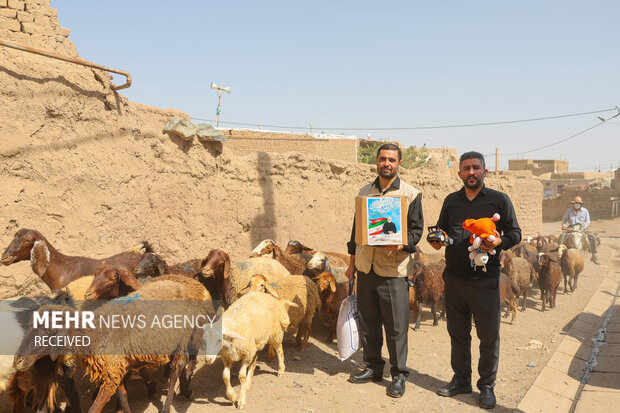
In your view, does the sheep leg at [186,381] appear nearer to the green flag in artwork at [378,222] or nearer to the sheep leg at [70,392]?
the sheep leg at [70,392]

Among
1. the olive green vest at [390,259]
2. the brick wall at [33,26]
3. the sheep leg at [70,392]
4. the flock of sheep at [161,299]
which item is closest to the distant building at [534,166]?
the flock of sheep at [161,299]

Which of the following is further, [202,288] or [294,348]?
[294,348]

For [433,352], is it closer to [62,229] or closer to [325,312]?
[325,312]

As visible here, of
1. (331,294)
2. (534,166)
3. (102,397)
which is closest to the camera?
(102,397)

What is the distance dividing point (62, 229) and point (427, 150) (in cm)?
3122

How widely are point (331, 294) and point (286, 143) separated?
46.4 ft

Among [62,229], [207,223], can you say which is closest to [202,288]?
[62,229]

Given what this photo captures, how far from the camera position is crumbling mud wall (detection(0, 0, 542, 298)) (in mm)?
5176

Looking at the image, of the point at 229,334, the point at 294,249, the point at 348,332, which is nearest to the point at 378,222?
the point at 348,332

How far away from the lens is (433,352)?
6.03 metres

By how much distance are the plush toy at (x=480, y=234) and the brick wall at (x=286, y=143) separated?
14.4 metres

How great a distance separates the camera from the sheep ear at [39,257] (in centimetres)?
440

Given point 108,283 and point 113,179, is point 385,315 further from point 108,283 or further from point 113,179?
point 113,179

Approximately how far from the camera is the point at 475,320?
4.33 metres
